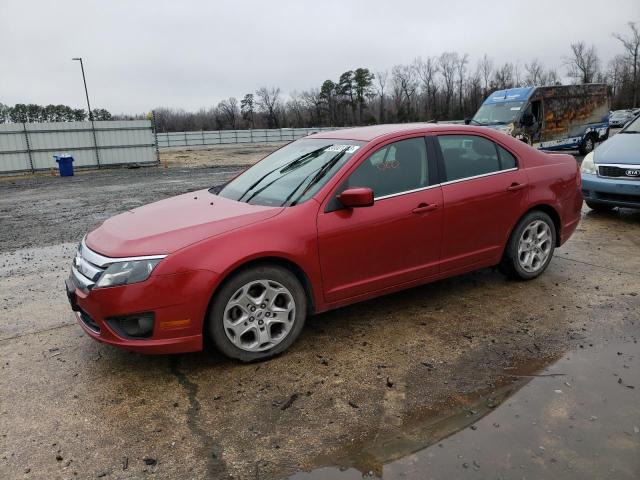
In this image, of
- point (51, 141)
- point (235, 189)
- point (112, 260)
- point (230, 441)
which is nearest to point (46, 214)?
point (235, 189)

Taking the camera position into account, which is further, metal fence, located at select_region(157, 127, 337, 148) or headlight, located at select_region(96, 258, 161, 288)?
metal fence, located at select_region(157, 127, 337, 148)

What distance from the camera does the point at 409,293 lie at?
5031 millimetres

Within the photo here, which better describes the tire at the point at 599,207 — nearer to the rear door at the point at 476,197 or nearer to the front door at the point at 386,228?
the rear door at the point at 476,197

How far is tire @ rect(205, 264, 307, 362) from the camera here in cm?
350

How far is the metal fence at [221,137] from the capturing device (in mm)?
54344

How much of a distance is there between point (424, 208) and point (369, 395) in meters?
1.67

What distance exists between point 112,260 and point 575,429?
2944 mm

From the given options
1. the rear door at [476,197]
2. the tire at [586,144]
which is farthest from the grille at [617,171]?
the tire at [586,144]

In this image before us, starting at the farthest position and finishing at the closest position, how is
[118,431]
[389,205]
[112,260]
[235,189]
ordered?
[235,189]
[389,205]
[112,260]
[118,431]

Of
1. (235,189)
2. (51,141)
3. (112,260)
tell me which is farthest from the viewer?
(51,141)

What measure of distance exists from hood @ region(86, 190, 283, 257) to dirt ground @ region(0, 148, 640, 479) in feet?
2.94

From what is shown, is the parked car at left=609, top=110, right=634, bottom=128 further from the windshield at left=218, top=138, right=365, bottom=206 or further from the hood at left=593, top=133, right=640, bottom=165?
the windshield at left=218, top=138, right=365, bottom=206

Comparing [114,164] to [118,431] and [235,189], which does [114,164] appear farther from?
[118,431]

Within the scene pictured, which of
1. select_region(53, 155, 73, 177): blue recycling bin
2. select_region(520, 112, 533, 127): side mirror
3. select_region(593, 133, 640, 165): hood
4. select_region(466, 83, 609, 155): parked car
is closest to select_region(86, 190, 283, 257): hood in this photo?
select_region(593, 133, 640, 165): hood
